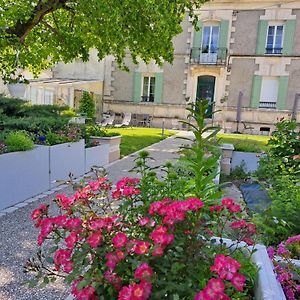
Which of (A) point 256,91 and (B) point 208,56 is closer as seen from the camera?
(A) point 256,91

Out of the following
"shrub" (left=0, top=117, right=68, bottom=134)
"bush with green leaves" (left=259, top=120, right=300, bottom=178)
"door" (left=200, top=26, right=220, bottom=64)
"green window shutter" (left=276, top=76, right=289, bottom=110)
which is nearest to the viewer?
"bush with green leaves" (left=259, top=120, right=300, bottom=178)

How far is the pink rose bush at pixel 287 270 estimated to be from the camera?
1836 millimetres

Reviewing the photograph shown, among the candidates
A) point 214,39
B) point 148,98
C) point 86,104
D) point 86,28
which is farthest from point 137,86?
point 86,28

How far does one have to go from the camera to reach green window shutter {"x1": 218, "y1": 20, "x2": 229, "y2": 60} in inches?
751

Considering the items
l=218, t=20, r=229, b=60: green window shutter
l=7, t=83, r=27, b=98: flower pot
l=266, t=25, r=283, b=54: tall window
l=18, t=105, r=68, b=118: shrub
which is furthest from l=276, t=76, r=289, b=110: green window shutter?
l=7, t=83, r=27, b=98: flower pot

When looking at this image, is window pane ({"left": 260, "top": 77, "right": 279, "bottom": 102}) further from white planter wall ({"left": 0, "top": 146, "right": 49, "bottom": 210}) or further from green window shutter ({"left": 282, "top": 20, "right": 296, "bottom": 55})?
white planter wall ({"left": 0, "top": 146, "right": 49, "bottom": 210})

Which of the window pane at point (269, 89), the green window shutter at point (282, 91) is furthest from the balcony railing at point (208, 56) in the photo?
the green window shutter at point (282, 91)

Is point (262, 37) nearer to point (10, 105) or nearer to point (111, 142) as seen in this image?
point (111, 142)

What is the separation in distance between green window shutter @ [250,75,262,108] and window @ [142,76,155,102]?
22.2 feet

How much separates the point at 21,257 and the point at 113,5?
5703 millimetres

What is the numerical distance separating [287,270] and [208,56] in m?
19.2

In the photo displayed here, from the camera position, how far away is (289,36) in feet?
60.0

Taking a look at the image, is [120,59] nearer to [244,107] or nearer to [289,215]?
[289,215]

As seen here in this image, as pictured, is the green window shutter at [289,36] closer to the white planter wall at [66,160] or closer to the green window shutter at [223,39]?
the green window shutter at [223,39]
